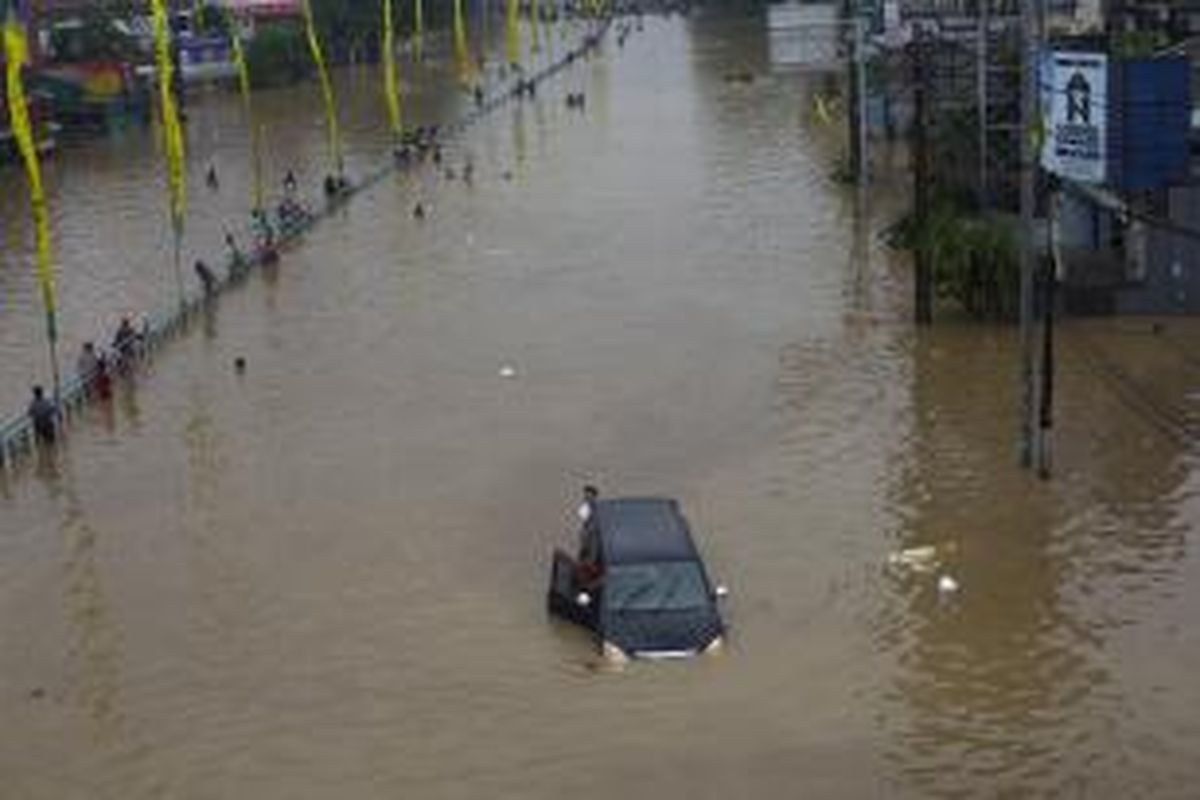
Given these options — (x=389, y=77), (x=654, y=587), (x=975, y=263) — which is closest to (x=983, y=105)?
(x=975, y=263)

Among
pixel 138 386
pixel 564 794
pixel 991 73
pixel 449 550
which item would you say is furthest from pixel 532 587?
pixel 991 73

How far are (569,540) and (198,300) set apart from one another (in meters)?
20.2

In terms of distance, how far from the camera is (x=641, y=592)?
2186 centimetres

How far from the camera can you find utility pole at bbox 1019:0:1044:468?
26.8 meters

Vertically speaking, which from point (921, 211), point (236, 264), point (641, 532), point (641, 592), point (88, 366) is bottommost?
point (641, 592)

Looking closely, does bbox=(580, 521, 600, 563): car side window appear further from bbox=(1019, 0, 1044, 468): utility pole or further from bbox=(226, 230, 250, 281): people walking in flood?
bbox=(226, 230, 250, 281): people walking in flood

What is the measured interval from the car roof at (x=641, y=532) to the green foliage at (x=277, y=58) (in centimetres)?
8145

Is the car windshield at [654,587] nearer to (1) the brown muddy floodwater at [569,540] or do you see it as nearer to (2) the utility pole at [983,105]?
(1) the brown muddy floodwater at [569,540]

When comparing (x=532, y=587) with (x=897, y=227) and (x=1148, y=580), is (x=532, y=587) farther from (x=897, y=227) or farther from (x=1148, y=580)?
(x=897, y=227)

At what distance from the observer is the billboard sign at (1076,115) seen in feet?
91.7

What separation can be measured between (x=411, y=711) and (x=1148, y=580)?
897 centimetres

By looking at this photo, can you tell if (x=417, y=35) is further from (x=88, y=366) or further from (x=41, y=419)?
(x=41, y=419)

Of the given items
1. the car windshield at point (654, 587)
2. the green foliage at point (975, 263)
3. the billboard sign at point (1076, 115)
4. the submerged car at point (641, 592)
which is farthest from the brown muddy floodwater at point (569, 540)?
the billboard sign at point (1076, 115)

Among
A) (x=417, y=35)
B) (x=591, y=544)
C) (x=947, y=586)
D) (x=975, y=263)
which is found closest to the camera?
(x=591, y=544)
